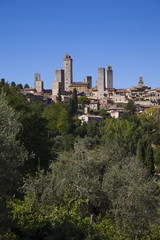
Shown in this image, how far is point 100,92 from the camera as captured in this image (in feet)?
416

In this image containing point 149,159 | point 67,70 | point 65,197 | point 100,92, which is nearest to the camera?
Answer: point 65,197

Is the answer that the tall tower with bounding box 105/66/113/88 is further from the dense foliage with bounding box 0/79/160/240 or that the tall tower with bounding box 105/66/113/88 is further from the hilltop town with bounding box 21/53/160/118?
the dense foliage with bounding box 0/79/160/240

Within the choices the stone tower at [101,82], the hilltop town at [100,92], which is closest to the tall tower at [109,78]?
the hilltop town at [100,92]

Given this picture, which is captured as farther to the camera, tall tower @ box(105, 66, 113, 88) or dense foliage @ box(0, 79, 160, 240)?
tall tower @ box(105, 66, 113, 88)

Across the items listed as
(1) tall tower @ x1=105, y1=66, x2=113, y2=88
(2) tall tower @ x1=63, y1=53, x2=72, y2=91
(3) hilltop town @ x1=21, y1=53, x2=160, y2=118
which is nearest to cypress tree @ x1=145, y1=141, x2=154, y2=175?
(3) hilltop town @ x1=21, y1=53, x2=160, y2=118

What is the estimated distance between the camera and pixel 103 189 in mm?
15492

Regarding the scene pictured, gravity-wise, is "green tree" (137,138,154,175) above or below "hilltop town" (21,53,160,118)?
below

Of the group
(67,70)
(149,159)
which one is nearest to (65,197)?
(149,159)

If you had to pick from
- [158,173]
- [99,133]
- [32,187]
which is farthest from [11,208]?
[99,133]

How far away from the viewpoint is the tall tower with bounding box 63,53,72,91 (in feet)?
451

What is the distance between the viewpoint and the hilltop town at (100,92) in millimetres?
103562

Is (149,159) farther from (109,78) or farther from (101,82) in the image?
(109,78)

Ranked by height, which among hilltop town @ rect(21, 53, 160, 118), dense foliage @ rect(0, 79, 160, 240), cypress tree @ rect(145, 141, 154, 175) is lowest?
cypress tree @ rect(145, 141, 154, 175)

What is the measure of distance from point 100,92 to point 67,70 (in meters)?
21.0
